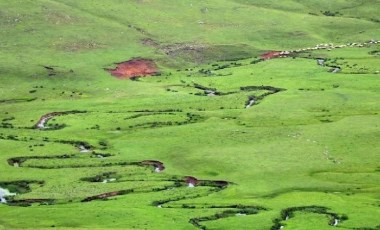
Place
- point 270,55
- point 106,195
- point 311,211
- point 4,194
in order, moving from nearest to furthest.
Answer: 1. point 311,211
2. point 106,195
3. point 4,194
4. point 270,55

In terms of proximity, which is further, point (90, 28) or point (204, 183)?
point (90, 28)

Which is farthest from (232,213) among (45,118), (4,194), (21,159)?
(45,118)

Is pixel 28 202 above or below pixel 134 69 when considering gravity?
below

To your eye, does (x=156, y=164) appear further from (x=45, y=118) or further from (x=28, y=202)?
(x=45, y=118)

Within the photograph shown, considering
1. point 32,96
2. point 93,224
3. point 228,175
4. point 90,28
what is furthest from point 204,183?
point 90,28

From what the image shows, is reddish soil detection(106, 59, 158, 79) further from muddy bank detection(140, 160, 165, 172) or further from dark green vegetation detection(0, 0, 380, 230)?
muddy bank detection(140, 160, 165, 172)

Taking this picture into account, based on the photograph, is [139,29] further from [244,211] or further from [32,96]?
[244,211]

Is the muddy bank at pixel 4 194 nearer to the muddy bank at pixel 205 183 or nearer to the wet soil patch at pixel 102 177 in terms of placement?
the wet soil patch at pixel 102 177
